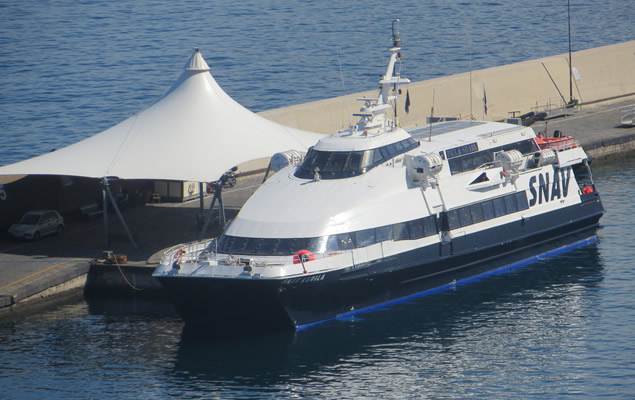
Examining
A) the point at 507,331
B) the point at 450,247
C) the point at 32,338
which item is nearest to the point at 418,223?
the point at 450,247

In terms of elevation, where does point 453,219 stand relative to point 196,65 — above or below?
below

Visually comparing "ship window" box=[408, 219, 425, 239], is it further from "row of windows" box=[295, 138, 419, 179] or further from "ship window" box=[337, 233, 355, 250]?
"ship window" box=[337, 233, 355, 250]

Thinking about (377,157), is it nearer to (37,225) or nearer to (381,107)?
(381,107)

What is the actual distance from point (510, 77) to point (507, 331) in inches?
1591

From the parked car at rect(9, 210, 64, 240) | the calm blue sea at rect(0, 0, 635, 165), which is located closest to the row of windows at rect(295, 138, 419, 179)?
the parked car at rect(9, 210, 64, 240)

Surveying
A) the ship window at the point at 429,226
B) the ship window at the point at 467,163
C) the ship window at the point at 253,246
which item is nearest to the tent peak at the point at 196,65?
the ship window at the point at 253,246

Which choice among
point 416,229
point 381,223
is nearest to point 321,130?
point 416,229

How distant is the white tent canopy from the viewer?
4334 cm

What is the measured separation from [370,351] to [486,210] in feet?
35.6

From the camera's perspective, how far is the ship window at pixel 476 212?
4269 cm

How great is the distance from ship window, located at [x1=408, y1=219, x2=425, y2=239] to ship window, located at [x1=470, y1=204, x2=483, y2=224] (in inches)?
133

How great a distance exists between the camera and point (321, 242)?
37.3m

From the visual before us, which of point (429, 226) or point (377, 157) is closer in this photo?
point (429, 226)

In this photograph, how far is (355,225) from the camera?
38219mm
